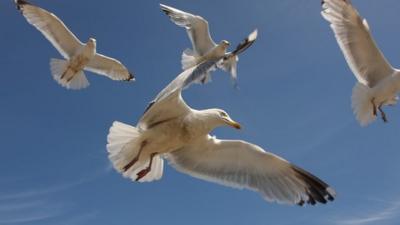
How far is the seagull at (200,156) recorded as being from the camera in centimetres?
537

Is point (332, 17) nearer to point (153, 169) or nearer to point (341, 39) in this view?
point (341, 39)

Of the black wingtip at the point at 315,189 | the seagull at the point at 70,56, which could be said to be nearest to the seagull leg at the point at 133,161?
the black wingtip at the point at 315,189

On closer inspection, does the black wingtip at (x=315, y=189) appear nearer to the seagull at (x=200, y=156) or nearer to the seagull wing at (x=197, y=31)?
the seagull at (x=200, y=156)

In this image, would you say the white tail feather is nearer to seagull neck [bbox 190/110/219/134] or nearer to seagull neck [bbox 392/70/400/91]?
seagull neck [bbox 392/70/400/91]

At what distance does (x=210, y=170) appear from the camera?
5844mm

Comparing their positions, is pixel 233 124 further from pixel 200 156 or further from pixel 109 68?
pixel 109 68

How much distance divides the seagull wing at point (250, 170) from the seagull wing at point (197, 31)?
6255 millimetres

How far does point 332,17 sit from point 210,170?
3.45 metres

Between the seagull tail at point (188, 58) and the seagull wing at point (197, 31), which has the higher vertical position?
the seagull wing at point (197, 31)

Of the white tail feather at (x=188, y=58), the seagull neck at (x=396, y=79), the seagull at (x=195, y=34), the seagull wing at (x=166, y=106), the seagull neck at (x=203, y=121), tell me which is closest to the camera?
the seagull wing at (x=166, y=106)

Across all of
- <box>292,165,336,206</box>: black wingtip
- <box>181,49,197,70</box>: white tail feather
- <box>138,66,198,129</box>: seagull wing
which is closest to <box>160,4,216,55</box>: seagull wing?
<box>181,49,197,70</box>: white tail feather

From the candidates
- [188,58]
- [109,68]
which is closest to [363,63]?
[188,58]

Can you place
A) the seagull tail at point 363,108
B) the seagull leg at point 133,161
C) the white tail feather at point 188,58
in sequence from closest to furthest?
the seagull leg at point 133,161 → the seagull tail at point 363,108 → the white tail feather at point 188,58

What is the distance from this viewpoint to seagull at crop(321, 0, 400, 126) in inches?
322
